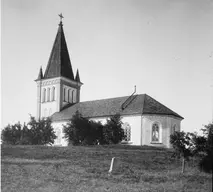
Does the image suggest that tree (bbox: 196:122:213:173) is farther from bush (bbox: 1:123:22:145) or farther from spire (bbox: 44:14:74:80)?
spire (bbox: 44:14:74:80)

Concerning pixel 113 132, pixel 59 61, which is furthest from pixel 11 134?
pixel 59 61

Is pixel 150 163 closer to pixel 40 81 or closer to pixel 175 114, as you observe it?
pixel 175 114

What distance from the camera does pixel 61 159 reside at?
22.8 m

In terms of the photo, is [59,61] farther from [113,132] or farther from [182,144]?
[182,144]

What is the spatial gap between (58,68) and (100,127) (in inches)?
832

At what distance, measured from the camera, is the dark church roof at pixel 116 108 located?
44250mm

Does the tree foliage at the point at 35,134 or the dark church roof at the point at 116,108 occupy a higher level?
the dark church roof at the point at 116,108

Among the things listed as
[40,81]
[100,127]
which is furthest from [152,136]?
[40,81]

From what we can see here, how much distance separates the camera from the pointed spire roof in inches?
2304

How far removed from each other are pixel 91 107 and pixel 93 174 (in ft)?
112

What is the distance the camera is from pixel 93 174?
17.6 meters

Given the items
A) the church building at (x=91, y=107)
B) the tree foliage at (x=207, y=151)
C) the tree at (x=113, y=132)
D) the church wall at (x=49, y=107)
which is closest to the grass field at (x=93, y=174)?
the tree foliage at (x=207, y=151)

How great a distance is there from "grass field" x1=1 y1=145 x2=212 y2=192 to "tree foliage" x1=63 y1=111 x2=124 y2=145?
556 inches

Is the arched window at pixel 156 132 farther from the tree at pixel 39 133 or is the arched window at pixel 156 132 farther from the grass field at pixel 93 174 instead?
the grass field at pixel 93 174
